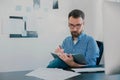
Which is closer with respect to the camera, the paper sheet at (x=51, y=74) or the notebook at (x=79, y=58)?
the paper sheet at (x=51, y=74)

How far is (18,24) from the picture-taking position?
328 cm

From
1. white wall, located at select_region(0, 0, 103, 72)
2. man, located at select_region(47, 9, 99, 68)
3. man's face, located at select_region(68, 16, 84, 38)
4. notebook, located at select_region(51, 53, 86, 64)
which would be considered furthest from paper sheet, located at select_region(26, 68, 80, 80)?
white wall, located at select_region(0, 0, 103, 72)

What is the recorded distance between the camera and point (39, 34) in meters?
3.42

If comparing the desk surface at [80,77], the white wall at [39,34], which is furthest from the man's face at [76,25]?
the white wall at [39,34]

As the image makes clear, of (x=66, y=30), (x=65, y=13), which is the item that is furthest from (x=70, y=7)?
(x=66, y=30)

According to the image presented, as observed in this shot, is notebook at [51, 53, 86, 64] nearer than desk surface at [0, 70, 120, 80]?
No

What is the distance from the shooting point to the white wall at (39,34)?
321 centimetres

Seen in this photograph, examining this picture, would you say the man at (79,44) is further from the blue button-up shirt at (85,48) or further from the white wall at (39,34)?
the white wall at (39,34)

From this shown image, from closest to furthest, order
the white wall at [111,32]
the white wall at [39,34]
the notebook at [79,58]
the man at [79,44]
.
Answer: the white wall at [111,32] < the notebook at [79,58] < the man at [79,44] < the white wall at [39,34]

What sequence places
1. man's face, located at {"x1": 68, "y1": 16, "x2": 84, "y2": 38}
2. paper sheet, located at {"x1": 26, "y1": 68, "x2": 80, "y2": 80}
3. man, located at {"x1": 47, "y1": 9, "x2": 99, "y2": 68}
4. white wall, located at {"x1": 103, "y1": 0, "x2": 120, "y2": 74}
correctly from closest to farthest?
white wall, located at {"x1": 103, "y1": 0, "x2": 120, "y2": 74} → paper sheet, located at {"x1": 26, "y1": 68, "x2": 80, "y2": 80} → man, located at {"x1": 47, "y1": 9, "x2": 99, "y2": 68} → man's face, located at {"x1": 68, "y1": 16, "x2": 84, "y2": 38}

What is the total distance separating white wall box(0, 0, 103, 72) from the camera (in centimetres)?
321

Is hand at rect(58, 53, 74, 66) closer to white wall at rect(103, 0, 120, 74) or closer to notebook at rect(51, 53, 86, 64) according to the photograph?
notebook at rect(51, 53, 86, 64)

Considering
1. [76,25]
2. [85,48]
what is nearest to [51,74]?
[85,48]

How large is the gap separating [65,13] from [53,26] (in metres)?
0.30
